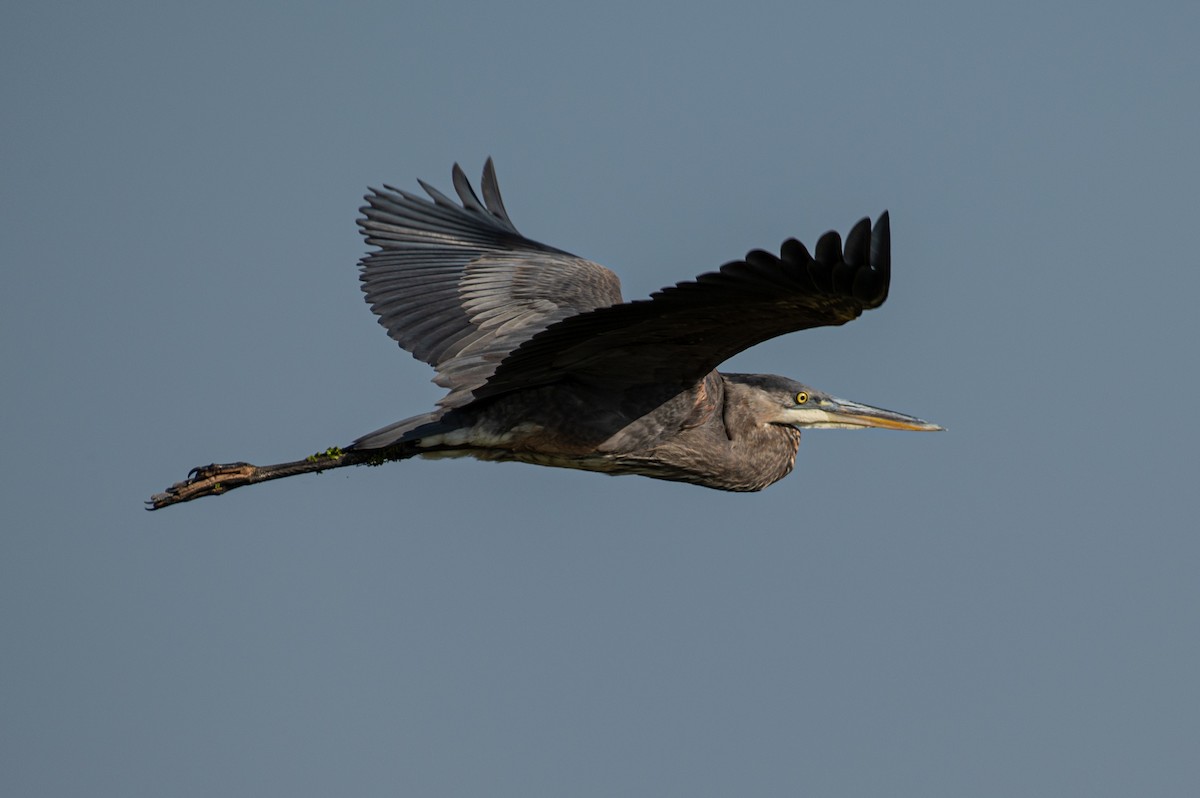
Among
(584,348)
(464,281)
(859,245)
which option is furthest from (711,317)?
(464,281)

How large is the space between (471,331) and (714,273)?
275 cm

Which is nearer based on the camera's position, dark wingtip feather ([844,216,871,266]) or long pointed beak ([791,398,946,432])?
dark wingtip feather ([844,216,871,266])

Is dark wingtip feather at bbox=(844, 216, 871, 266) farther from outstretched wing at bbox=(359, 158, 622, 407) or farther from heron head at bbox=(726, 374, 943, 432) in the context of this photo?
heron head at bbox=(726, 374, 943, 432)

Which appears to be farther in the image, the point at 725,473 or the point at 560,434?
the point at 725,473

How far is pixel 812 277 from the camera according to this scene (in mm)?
5461

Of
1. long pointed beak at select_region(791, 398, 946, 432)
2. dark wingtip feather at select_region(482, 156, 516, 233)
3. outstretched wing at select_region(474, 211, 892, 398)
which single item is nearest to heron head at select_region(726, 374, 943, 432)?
long pointed beak at select_region(791, 398, 946, 432)

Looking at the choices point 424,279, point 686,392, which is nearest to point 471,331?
point 424,279

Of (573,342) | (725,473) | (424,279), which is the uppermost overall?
(424,279)

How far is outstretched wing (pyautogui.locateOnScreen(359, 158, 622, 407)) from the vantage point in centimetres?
765

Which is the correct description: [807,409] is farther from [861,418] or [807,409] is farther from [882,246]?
[882,246]

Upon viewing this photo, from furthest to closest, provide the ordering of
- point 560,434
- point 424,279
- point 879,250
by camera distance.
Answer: point 424,279 < point 560,434 < point 879,250

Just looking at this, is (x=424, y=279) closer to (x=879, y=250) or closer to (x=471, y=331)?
(x=471, y=331)

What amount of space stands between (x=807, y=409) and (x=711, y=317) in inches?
82.0

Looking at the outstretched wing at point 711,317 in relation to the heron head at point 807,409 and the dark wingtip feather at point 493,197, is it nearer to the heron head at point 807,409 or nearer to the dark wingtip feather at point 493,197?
the heron head at point 807,409
